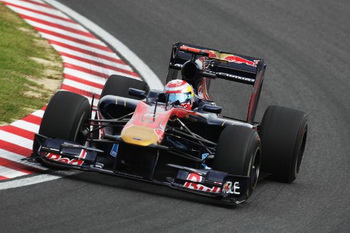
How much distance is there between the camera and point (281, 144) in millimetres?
12039

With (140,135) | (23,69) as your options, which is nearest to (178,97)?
(140,135)

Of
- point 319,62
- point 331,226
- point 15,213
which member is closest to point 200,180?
point 331,226

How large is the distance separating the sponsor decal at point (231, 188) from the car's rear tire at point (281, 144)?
5.11 ft

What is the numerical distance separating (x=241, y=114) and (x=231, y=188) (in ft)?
18.4

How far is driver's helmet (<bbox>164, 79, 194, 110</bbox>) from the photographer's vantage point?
11.6 m

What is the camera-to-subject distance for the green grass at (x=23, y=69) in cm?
1392

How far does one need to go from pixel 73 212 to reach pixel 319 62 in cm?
1121

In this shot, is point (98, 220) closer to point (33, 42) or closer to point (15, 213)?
point (15, 213)

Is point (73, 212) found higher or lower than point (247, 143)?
lower

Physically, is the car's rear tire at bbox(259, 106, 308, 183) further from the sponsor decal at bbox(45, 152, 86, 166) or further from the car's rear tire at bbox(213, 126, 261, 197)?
the sponsor decal at bbox(45, 152, 86, 166)

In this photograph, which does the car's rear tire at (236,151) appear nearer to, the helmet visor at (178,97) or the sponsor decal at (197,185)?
the sponsor decal at (197,185)

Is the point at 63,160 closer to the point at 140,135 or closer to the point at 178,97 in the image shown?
the point at 140,135

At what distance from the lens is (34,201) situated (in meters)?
9.69

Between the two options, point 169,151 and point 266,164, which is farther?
point 266,164
